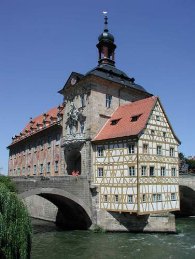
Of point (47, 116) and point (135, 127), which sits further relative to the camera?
point (47, 116)

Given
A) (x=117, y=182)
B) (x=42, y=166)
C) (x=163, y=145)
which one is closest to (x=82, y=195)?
(x=117, y=182)

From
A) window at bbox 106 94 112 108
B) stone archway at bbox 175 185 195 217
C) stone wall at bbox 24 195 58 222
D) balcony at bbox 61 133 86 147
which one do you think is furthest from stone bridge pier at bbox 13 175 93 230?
stone archway at bbox 175 185 195 217

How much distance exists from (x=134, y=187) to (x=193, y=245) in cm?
617

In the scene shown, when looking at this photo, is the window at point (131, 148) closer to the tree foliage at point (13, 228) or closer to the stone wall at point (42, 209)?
the stone wall at point (42, 209)

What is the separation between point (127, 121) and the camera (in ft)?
96.5

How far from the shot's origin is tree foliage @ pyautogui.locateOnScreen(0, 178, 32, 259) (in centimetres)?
1249

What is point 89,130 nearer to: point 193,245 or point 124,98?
point 124,98

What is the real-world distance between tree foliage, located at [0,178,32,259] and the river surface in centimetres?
648

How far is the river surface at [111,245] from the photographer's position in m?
19.5

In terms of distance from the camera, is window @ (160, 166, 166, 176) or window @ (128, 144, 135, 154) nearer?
window @ (128, 144, 135, 154)

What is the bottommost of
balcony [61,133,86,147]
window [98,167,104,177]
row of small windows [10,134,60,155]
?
window [98,167,104,177]

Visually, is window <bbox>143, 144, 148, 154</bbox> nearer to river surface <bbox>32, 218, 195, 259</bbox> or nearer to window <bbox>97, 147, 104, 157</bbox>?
window <bbox>97, 147, 104, 157</bbox>

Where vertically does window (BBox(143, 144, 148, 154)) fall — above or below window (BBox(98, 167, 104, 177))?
above

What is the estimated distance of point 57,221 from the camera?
34.3 m
